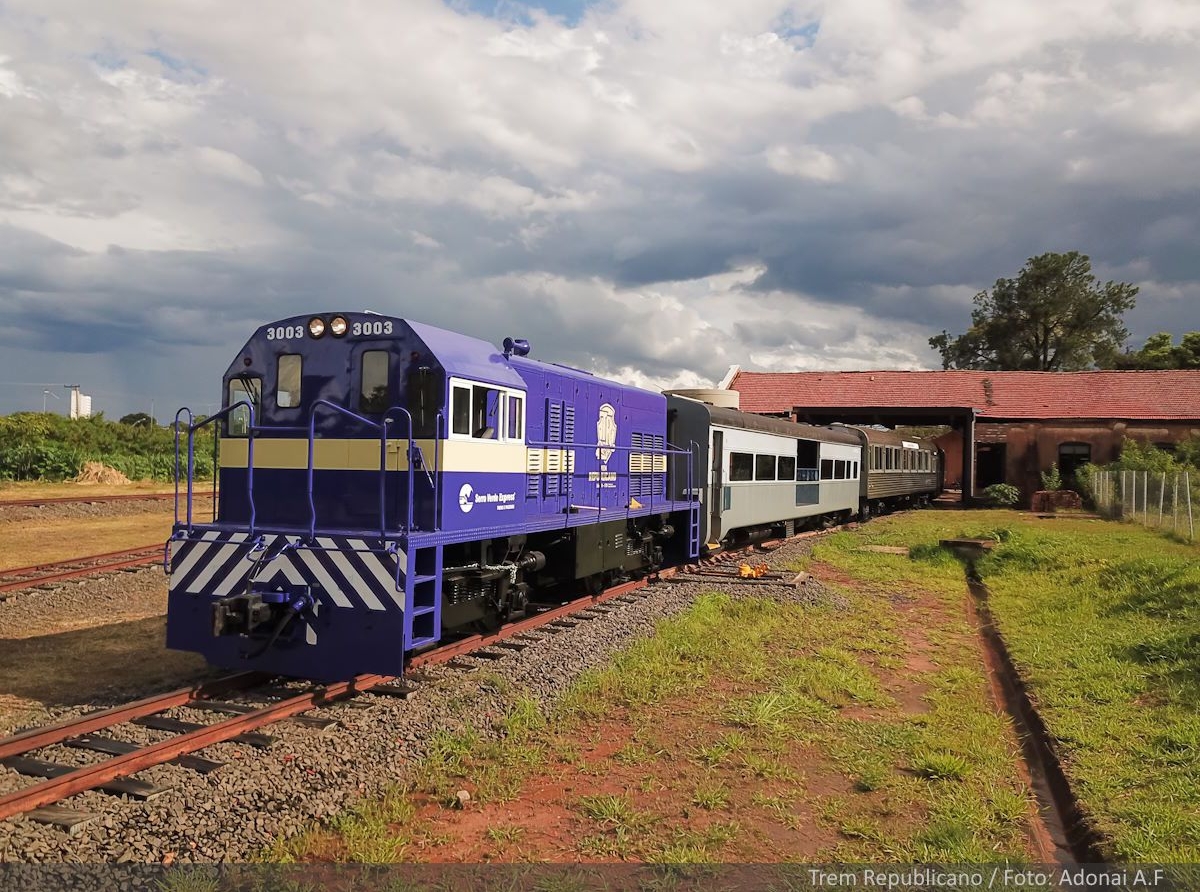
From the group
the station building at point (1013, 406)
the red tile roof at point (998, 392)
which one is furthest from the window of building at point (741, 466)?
the red tile roof at point (998, 392)

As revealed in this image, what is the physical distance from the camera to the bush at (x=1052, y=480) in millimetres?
34125

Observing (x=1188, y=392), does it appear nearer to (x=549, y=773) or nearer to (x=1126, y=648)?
(x=1126, y=648)

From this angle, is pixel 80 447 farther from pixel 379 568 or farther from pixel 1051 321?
pixel 1051 321

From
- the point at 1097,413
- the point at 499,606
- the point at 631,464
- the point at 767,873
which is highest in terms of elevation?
the point at 1097,413

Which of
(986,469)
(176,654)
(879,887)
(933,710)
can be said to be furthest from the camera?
(986,469)

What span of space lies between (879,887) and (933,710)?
135 inches

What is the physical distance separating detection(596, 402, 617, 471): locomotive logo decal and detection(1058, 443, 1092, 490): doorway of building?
29.8m

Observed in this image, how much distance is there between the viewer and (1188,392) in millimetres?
37312

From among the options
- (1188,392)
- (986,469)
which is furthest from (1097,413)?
(986,469)

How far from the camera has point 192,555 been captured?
297 inches

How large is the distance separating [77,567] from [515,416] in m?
9.74

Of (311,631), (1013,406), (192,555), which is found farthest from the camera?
(1013,406)

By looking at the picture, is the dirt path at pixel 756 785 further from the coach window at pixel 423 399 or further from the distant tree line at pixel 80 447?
the distant tree line at pixel 80 447

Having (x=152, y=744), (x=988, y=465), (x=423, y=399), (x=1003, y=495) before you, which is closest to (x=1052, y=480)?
(x=1003, y=495)
